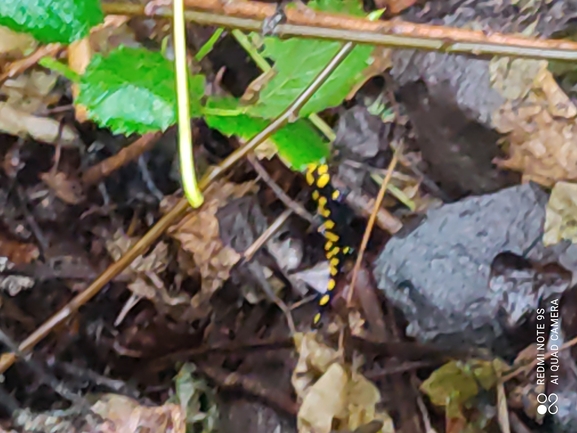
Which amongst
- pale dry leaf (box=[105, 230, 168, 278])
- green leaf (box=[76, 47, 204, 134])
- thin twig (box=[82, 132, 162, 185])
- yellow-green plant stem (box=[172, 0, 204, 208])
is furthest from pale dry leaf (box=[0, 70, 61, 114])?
yellow-green plant stem (box=[172, 0, 204, 208])

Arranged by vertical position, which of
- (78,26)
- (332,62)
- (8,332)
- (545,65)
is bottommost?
(545,65)

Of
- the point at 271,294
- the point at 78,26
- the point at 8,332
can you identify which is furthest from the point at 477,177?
the point at 8,332

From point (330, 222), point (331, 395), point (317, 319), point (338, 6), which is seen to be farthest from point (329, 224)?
point (338, 6)

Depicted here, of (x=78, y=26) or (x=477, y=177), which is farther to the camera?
(x=477, y=177)

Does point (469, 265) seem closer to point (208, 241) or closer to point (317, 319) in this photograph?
point (317, 319)

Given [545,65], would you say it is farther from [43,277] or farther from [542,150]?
[43,277]

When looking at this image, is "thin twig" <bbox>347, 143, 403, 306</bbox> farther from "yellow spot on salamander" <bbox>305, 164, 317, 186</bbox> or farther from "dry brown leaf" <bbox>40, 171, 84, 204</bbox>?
"dry brown leaf" <bbox>40, 171, 84, 204</bbox>

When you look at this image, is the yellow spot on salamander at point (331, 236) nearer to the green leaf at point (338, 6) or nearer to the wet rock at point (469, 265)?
the wet rock at point (469, 265)
